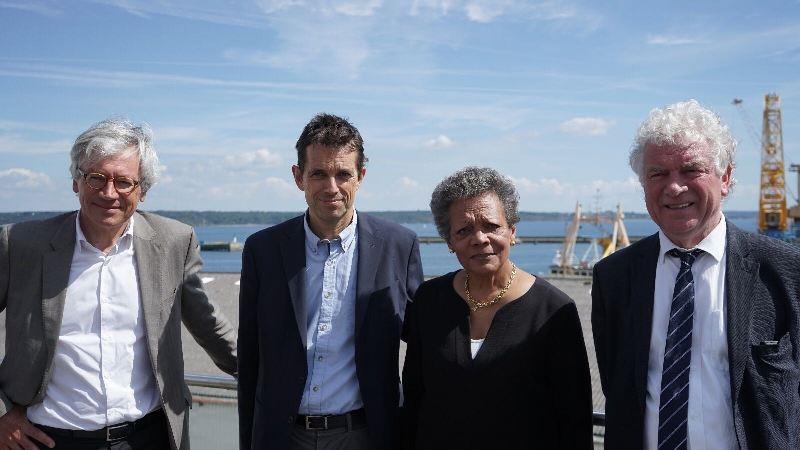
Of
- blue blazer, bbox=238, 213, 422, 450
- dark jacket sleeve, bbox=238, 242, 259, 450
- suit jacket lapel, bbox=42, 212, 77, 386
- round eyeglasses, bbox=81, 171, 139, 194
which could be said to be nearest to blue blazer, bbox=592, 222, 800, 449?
blue blazer, bbox=238, 213, 422, 450

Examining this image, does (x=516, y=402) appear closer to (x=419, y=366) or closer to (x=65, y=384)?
(x=419, y=366)

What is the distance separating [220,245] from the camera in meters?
147

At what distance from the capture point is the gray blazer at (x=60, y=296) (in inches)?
121

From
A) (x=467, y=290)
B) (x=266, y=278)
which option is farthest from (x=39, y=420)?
(x=467, y=290)

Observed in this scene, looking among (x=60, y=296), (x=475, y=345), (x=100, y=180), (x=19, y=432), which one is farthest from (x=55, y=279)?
(x=475, y=345)

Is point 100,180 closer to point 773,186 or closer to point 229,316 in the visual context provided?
point 229,316

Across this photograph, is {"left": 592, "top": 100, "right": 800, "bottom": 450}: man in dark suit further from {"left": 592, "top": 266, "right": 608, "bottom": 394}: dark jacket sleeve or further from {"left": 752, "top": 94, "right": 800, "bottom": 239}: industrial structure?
{"left": 752, "top": 94, "right": 800, "bottom": 239}: industrial structure

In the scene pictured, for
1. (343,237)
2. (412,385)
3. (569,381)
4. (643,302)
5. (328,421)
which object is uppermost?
(343,237)

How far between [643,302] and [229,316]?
25.8 meters

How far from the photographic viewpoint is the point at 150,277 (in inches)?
129

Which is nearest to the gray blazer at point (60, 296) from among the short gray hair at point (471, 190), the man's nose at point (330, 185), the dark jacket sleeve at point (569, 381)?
the man's nose at point (330, 185)

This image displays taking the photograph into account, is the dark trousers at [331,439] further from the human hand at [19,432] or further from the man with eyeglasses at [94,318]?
the human hand at [19,432]

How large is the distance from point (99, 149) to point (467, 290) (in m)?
1.77

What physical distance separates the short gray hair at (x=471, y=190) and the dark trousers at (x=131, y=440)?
1647 mm
